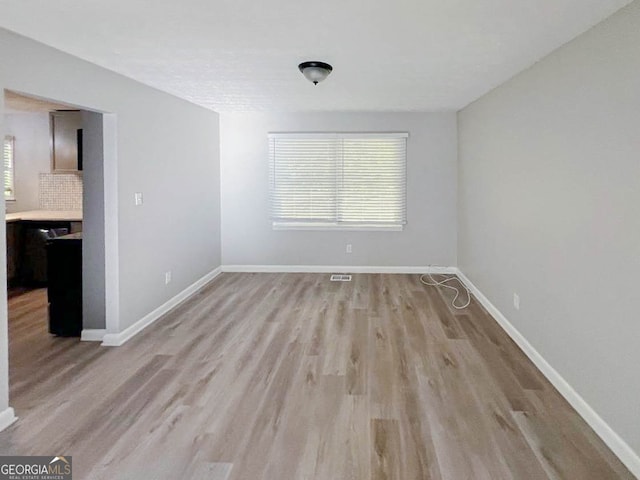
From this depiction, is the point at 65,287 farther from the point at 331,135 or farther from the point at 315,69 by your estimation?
the point at 331,135

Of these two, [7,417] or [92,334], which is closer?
[7,417]

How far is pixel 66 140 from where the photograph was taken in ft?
20.9

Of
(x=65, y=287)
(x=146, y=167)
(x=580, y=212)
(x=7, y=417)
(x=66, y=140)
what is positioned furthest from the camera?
(x=66, y=140)

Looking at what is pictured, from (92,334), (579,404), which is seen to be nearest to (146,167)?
(92,334)

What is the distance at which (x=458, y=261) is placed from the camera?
6.93 m

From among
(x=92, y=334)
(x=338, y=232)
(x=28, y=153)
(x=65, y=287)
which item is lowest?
(x=92, y=334)

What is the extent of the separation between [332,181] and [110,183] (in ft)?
11.7

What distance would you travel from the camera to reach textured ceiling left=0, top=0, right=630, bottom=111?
97.3 inches

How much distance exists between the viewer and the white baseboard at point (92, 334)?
427 cm

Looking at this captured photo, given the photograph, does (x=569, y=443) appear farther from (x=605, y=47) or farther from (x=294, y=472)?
(x=605, y=47)

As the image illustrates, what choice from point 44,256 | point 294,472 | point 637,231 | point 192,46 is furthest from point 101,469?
point 44,256

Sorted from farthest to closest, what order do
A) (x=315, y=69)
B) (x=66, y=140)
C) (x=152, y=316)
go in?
(x=66, y=140)
(x=152, y=316)
(x=315, y=69)

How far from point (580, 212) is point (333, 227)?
4.43m

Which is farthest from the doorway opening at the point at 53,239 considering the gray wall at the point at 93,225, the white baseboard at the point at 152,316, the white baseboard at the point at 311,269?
the white baseboard at the point at 311,269
